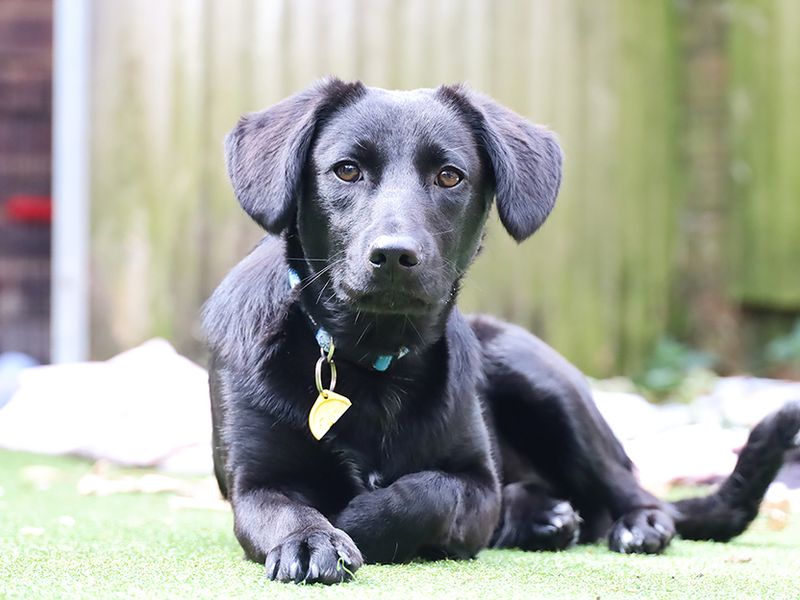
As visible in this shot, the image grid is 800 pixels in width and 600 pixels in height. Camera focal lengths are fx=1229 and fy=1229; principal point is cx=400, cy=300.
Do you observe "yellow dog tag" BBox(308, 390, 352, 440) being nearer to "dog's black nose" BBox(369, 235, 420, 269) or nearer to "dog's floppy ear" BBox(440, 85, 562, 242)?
"dog's black nose" BBox(369, 235, 420, 269)

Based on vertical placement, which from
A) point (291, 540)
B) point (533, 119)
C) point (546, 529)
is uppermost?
point (533, 119)

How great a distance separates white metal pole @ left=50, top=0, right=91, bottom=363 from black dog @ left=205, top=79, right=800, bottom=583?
3.12 metres

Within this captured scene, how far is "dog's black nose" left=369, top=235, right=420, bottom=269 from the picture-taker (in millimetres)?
2518

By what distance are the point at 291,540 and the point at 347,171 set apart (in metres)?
0.87

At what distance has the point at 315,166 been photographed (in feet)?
9.30

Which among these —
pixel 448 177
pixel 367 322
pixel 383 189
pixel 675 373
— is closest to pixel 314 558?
pixel 367 322

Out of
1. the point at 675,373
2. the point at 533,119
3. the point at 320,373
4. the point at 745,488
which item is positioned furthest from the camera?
the point at 675,373

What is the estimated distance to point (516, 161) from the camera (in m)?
2.95

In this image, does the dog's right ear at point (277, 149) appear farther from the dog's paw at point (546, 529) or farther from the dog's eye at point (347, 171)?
the dog's paw at point (546, 529)

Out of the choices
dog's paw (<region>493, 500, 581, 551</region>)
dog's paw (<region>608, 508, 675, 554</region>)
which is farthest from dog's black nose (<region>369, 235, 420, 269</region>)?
dog's paw (<region>608, 508, 675, 554</region>)

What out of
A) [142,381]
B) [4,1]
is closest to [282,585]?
[142,381]

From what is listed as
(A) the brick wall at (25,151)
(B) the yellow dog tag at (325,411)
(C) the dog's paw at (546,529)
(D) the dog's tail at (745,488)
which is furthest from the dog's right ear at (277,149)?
(A) the brick wall at (25,151)

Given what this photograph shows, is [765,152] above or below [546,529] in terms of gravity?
above

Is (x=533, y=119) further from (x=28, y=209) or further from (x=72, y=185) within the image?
(x=28, y=209)
